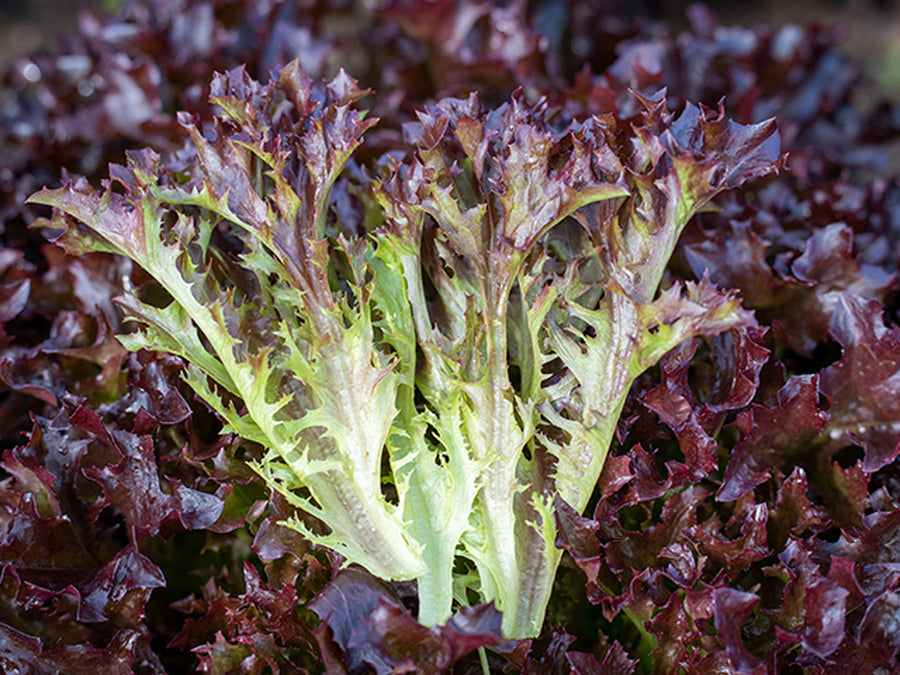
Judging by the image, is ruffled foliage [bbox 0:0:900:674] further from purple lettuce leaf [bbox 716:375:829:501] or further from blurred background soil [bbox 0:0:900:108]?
blurred background soil [bbox 0:0:900:108]

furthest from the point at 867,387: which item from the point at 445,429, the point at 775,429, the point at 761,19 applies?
the point at 761,19

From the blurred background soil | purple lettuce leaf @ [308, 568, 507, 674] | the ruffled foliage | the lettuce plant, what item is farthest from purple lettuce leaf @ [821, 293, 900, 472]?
the blurred background soil

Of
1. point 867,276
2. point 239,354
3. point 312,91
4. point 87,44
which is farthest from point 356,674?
point 87,44

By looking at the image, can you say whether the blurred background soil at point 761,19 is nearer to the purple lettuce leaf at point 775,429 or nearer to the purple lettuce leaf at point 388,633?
the purple lettuce leaf at point 775,429

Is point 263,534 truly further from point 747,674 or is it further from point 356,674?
point 747,674

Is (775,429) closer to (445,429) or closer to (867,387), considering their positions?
(867,387)

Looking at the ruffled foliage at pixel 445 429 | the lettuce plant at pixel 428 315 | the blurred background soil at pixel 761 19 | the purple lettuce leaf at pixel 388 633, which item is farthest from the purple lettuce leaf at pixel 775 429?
the blurred background soil at pixel 761 19
